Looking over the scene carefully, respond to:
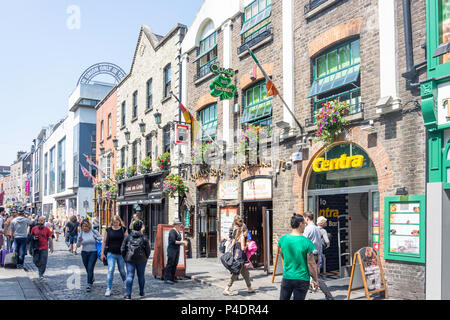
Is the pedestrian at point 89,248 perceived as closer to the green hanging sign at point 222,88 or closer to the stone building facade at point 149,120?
the green hanging sign at point 222,88

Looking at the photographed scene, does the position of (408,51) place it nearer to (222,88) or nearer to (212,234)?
(222,88)

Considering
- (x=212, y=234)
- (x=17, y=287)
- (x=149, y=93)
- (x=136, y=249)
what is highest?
(x=149, y=93)

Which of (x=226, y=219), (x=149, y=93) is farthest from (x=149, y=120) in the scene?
(x=226, y=219)

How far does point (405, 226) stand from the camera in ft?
28.4

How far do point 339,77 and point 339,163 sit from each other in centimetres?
209

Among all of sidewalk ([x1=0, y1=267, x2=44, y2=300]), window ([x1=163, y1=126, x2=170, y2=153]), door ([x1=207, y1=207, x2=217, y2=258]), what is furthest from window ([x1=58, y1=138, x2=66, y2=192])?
sidewalk ([x1=0, y1=267, x2=44, y2=300])

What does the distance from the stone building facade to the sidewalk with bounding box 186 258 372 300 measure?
18.6ft

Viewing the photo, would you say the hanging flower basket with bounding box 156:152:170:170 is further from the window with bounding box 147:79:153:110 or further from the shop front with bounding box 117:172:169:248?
the window with bounding box 147:79:153:110

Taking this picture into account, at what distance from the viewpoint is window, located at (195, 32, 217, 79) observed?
16.7m

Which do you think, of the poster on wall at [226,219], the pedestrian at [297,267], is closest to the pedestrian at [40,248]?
the poster on wall at [226,219]

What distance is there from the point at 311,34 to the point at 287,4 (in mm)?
1537

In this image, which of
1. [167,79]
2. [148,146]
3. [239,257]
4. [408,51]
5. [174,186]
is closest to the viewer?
[408,51]

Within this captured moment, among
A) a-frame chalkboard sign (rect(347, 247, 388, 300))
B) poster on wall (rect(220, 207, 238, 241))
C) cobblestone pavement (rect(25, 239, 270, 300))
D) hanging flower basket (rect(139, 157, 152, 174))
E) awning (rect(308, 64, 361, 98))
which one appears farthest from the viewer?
hanging flower basket (rect(139, 157, 152, 174))

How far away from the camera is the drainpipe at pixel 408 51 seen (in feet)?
28.5
